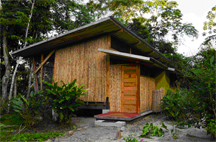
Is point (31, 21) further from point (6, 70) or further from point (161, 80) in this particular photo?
point (161, 80)

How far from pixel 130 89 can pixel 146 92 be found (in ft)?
4.31

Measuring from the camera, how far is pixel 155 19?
2123cm

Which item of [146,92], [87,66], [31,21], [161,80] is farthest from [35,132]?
[31,21]

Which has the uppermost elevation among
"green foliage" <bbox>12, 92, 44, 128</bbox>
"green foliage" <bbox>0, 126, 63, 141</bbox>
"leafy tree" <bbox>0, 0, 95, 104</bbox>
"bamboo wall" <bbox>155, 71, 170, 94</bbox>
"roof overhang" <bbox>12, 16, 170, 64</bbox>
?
"leafy tree" <bbox>0, 0, 95, 104</bbox>

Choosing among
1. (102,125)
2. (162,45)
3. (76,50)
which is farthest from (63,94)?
(162,45)

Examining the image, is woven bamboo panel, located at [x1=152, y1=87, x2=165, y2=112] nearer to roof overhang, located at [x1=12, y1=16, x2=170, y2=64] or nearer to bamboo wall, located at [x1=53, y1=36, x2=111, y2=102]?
roof overhang, located at [x1=12, y1=16, x2=170, y2=64]

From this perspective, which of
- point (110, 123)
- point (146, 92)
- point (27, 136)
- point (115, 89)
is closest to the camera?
point (27, 136)

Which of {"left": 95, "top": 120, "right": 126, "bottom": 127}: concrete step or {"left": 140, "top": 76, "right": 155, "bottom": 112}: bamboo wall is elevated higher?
{"left": 140, "top": 76, "right": 155, "bottom": 112}: bamboo wall

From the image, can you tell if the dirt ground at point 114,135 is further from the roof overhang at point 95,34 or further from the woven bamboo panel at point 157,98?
the roof overhang at point 95,34

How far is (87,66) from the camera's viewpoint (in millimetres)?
8562

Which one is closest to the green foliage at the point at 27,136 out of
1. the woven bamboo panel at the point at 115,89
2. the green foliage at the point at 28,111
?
the green foliage at the point at 28,111

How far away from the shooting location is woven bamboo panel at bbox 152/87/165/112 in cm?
903

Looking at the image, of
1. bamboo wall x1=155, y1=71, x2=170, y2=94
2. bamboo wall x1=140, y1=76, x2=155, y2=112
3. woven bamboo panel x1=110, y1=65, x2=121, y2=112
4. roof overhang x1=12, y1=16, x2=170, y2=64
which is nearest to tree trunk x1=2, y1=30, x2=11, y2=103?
roof overhang x1=12, y1=16, x2=170, y2=64

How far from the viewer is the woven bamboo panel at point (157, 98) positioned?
356 inches
